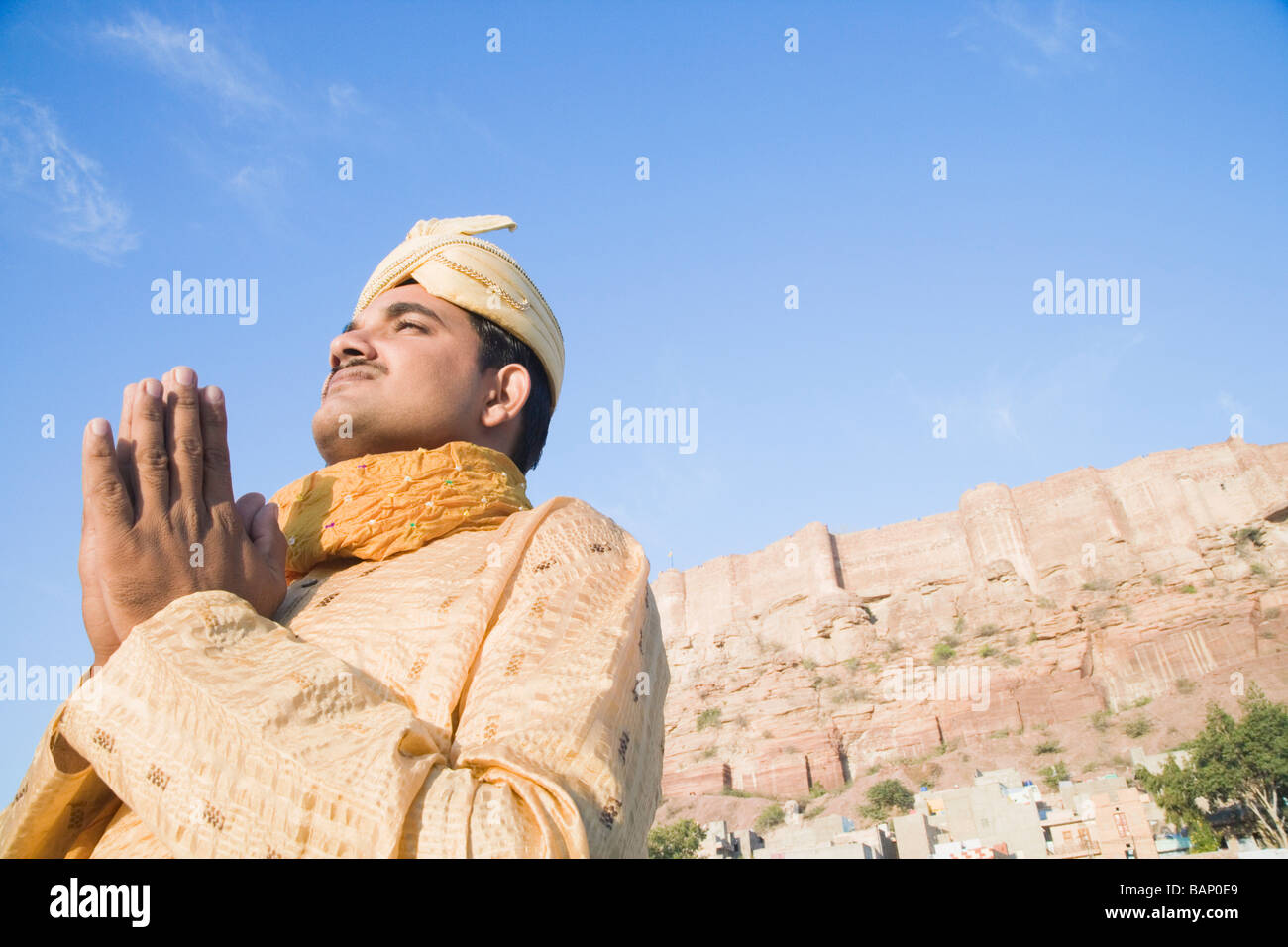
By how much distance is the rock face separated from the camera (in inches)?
→ 1065

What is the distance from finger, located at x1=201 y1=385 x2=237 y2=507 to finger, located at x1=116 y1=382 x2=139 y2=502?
8 centimetres

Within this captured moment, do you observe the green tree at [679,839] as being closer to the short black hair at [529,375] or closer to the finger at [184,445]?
the short black hair at [529,375]

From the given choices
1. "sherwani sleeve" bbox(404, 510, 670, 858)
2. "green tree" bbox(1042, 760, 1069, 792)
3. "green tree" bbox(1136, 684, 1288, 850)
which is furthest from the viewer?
"green tree" bbox(1042, 760, 1069, 792)

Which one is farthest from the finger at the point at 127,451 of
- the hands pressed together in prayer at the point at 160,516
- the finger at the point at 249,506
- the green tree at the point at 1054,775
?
the green tree at the point at 1054,775

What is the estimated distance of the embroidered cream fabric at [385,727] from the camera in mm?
821

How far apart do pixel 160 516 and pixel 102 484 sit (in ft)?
0.23

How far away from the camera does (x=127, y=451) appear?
1110mm

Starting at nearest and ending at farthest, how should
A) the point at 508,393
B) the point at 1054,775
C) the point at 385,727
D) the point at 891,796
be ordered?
the point at 385,727 → the point at 508,393 → the point at 1054,775 → the point at 891,796

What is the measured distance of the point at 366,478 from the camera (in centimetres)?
151

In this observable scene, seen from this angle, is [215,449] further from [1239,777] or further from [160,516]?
[1239,777]

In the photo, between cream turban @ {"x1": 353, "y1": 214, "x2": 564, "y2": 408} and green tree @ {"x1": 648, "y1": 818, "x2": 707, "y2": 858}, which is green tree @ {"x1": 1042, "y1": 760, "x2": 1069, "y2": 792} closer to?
green tree @ {"x1": 648, "y1": 818, "x2": 707, "y2": 858}

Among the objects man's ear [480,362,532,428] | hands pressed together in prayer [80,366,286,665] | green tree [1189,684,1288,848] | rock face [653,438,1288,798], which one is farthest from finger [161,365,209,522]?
rock face [653,438,1288,798]

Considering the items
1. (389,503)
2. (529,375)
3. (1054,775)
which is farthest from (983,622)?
(389,503)
